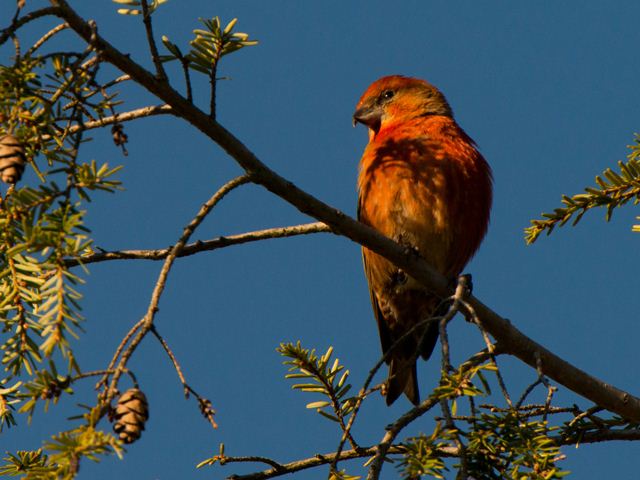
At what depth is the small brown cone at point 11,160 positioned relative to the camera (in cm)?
180

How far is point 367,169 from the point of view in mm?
4367

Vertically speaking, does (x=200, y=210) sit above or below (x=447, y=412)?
above

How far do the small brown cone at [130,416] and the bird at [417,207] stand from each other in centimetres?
225

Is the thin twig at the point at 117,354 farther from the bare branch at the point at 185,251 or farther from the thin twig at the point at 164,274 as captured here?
the bare branch at the point at 185,251

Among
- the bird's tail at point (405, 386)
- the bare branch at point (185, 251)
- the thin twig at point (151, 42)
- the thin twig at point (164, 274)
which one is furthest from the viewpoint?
the bird's tail at point (405, 386)

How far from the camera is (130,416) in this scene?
1.68 m

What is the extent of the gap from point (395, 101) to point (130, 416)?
3.80 metres

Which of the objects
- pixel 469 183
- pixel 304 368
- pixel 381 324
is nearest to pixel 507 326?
pixel 304 368

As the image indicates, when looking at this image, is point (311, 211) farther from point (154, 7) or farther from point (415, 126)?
point (415, 126)

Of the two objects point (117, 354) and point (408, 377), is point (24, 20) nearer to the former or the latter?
point (117, 354)

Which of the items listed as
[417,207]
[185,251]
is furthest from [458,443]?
[417,207]

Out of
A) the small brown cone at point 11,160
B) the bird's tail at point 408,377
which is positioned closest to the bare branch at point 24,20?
the small brown cone at point 11,160

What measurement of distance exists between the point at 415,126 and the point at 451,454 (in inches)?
104

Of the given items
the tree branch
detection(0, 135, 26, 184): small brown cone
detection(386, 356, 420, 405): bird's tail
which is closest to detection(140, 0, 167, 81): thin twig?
the tree branch
